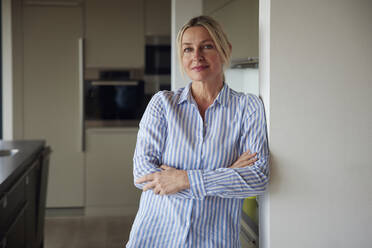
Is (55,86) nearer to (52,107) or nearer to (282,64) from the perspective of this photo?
(52,107)

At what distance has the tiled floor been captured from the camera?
4.40 meters

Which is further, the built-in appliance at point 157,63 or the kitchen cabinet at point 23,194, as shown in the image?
the built-in appliance at point 157,63

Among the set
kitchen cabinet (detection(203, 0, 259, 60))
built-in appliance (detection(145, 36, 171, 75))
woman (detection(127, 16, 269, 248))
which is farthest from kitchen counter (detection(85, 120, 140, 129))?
woman (detection(127, 16, 269, 248))

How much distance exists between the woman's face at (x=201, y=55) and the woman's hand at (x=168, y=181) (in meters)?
0.42

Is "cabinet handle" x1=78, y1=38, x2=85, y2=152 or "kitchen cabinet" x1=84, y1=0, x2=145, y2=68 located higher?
"kitchen cabinet" x1=84, y1=0, x2=145, y2=68

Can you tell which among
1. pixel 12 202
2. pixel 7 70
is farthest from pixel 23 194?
pixel 7 70

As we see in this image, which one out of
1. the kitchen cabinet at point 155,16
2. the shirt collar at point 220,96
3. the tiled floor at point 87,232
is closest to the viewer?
the shirt collar at point 220,96

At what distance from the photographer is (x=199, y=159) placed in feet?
6.07

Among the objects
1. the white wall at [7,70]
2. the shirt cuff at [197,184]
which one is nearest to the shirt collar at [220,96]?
the shirt cuff at [197,184]

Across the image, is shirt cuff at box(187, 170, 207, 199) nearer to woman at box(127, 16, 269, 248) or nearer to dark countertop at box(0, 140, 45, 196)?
woman at box(127, 16, 269, 248)

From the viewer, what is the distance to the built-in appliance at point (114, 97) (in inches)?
207

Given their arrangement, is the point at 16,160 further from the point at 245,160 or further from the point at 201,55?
the point at 245,160

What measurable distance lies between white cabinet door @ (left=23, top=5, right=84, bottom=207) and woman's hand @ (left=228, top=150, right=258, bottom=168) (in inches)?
145

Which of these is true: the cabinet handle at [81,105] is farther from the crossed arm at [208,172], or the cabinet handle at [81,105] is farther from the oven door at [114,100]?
the crossed arm at [208,172]
